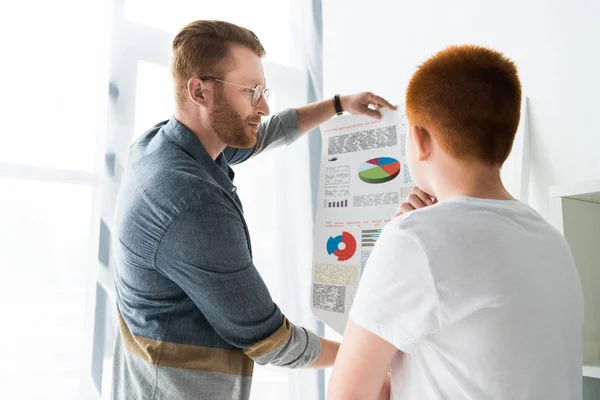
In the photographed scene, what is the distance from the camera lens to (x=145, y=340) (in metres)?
1.17

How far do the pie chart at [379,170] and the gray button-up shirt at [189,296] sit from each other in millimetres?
494

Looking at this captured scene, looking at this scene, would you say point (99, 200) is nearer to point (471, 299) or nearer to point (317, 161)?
point (317, 161)

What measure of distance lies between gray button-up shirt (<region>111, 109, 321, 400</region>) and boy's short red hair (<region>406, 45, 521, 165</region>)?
541mm

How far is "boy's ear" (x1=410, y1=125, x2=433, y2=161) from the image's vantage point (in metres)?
0.81

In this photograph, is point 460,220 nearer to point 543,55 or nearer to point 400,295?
point 400,295

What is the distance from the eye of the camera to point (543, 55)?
1.38 metres

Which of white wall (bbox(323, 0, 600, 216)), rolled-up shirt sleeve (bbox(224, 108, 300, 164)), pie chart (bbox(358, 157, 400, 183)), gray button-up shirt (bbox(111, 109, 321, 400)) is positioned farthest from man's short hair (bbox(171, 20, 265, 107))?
white wall (bbox(323, 0, 600, 216))

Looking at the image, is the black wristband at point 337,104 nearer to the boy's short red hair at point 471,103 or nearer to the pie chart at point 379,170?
the pie chart at point 379,170

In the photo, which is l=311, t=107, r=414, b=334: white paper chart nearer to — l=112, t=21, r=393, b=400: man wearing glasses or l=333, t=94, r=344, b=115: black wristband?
l=333, t=94, r=344, b=115: black wristband

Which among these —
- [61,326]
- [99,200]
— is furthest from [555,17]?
[61,326]

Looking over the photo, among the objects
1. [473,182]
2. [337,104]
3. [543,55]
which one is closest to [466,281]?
[473,182]

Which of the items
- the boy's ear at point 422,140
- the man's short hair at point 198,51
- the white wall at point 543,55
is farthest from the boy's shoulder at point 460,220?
the man's short hair at point 198,51

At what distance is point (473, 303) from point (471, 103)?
293 millimetres

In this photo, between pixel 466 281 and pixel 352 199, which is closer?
pixel 466 281
